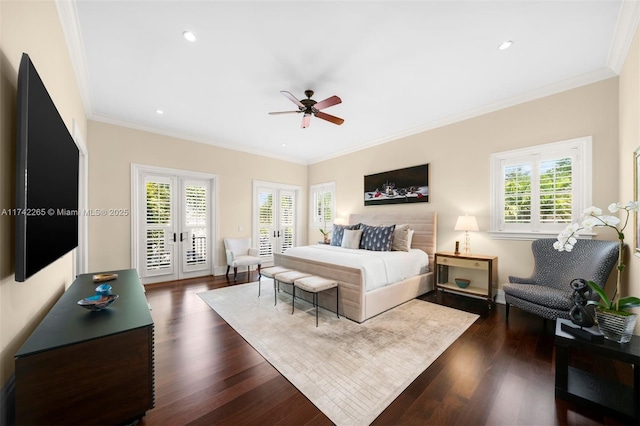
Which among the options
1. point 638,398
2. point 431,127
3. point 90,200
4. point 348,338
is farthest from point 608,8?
point 90,200

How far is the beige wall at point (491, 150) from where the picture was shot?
2.97 m

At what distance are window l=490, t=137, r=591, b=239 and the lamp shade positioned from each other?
32 centimetres

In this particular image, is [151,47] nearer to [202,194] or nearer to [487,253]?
A: [202,194]

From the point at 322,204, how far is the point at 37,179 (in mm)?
5815

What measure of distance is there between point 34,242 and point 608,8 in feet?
14.4

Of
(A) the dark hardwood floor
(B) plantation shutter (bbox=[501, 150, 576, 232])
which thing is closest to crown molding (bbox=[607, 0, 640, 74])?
(B) plantation shutter (bbox=[501, 150, 576, 232])

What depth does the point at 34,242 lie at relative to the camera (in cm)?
129

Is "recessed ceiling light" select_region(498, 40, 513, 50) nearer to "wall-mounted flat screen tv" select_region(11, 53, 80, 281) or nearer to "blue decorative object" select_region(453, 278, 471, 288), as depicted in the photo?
"blue decorative object" select_region(453, 278, 471, 288)

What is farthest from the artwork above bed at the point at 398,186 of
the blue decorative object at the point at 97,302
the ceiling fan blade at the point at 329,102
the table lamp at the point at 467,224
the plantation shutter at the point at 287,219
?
the blue decorative object at the point at 97,302

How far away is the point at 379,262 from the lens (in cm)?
341

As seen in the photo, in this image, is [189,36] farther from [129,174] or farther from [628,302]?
[628,302]

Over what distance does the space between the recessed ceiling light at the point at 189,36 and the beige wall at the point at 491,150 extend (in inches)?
154

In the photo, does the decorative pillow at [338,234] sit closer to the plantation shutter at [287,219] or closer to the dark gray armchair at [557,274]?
the plantation shutter at [287,219]

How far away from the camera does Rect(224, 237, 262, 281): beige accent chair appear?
5145 millimetres
